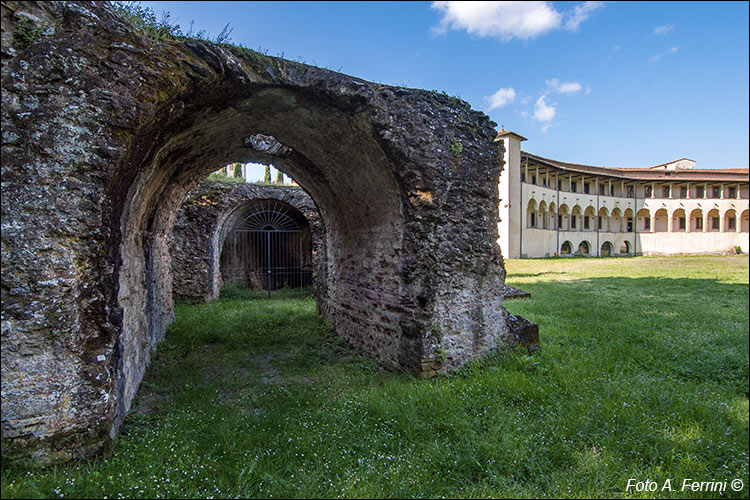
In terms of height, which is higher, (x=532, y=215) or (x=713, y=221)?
(x=532, y=215)

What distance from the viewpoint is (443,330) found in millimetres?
4922

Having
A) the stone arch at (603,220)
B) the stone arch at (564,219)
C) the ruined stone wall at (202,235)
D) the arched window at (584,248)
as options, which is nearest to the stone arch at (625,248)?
the stone arch at (603,220)

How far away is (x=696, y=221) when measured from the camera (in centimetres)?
3591

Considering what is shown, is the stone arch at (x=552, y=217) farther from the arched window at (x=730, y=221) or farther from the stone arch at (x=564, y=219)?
the arched window at (x=730, y=221)

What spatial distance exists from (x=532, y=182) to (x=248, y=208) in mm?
26990

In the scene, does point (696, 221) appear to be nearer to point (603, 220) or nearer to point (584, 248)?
point (603, 220)

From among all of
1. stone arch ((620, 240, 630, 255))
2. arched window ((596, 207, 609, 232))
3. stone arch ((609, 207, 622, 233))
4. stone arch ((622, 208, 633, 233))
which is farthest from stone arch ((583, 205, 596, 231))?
stone arch ((620, 240, 630, 255))

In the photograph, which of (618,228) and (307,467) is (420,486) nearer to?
(307,467)

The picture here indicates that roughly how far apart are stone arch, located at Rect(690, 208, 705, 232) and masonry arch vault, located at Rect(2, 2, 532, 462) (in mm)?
40922

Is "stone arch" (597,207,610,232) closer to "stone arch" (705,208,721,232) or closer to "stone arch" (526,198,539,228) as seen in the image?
"stone arch" (705,208,721,232)

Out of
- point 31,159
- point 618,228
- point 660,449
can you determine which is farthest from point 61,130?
point 618,228

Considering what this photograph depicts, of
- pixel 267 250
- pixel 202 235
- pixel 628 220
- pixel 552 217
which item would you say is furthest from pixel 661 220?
pixel 202 235

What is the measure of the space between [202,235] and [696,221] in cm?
4419

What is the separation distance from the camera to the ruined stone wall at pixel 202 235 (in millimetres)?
11398
